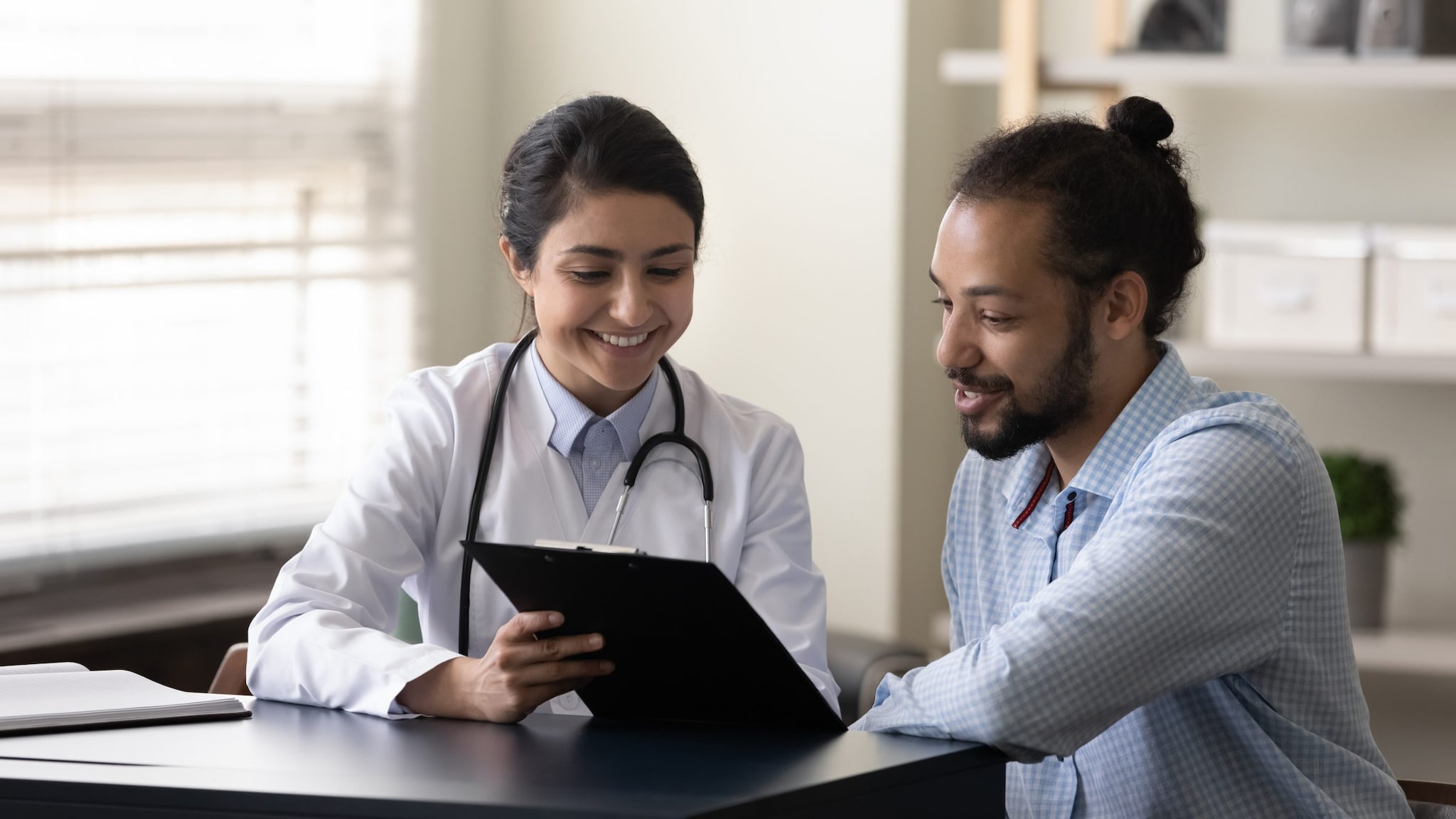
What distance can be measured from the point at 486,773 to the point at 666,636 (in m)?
0.17

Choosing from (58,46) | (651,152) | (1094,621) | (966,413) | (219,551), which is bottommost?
(219,551)

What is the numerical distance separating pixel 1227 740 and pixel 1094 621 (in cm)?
23

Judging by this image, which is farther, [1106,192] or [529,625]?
[1106,192]

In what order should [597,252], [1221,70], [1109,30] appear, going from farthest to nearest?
[1109,30], [1221,70], [597,252]

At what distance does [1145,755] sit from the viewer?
4.42ft

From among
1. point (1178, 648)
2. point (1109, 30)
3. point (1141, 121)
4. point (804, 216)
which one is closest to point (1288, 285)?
point (1109, 30)

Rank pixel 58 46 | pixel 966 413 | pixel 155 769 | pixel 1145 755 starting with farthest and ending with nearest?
pixel 58 46, pixel 966 413, pixel 1145 755, pixel 155 769

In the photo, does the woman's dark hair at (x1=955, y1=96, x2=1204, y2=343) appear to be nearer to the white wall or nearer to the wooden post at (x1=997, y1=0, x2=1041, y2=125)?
the wooden post at (x1=997, y1=0, x2=1041, y2=125)

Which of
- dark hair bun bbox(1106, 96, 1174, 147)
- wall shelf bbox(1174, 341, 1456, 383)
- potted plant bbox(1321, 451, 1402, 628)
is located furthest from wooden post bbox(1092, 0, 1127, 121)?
dark hair bun bbox(1106, 96, 1174, 147)

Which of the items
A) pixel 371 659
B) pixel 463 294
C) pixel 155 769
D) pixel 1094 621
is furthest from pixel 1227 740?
pixel 463 294

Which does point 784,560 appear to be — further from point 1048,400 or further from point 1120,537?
point 1120,537

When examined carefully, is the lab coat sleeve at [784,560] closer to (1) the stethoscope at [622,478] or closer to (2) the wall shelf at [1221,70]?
(1) the stethoscope at [622,478]

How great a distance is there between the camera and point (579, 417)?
5.38 ft

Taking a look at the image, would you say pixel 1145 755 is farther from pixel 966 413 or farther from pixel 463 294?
pixel 463 294
